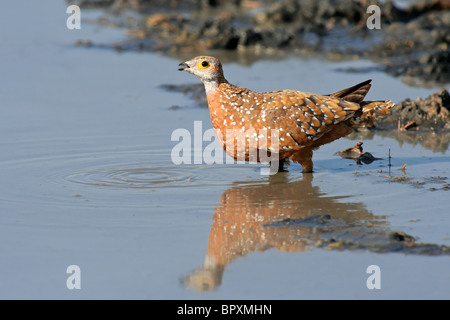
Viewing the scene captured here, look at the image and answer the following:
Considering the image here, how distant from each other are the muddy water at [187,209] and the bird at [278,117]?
0.33m

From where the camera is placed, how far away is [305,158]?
867 cm

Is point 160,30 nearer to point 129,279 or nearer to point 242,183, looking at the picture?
point 242,183

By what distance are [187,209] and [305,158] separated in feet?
6.17

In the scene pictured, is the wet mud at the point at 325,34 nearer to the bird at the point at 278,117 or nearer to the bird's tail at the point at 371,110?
the bird's tail at the point at 371,110

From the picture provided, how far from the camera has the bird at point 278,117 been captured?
8375mm

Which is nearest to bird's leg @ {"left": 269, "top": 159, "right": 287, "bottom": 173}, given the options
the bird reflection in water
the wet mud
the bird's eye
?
the bird reflection in water

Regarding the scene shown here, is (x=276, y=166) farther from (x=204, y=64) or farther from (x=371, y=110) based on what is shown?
(x=204, y=64)

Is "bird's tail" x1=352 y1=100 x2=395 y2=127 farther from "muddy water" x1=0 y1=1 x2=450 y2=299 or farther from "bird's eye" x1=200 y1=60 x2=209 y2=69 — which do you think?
"bird's eye" x1=200 y1=60 x2=209 y2=69

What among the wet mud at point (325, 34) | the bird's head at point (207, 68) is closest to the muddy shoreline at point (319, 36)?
the wet mud at point (325, 34)

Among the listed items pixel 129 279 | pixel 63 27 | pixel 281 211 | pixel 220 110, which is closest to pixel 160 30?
pixel 63 27

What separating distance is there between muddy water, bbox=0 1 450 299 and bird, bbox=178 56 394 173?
33 centimetres

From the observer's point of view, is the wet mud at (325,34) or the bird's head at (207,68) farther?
the wet mud at (325,34)

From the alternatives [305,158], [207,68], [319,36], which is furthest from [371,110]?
[319,36]
